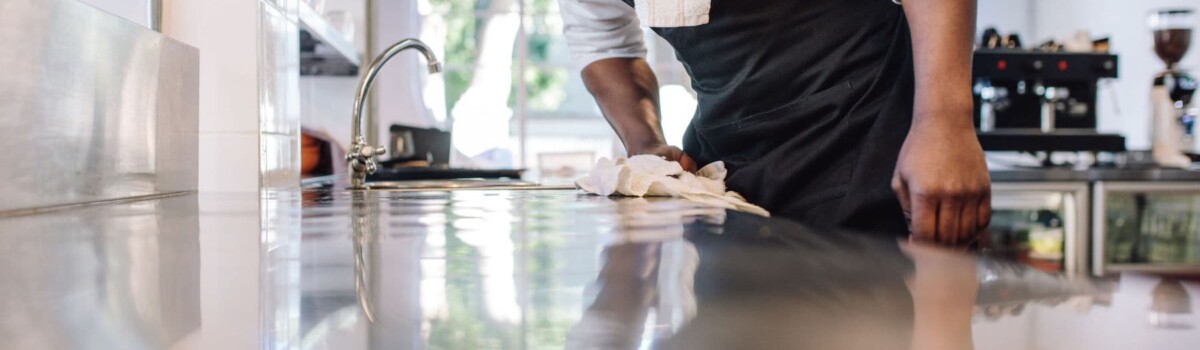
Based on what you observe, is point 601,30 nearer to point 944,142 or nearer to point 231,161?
point 231,161

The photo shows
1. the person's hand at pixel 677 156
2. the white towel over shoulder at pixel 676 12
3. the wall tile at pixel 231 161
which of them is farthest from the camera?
the wall tile at pixel 231 161

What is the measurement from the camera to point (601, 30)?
1.51 meters

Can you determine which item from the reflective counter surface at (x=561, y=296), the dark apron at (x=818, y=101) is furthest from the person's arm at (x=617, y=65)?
the reflective counter surface at (x=561, y=296)

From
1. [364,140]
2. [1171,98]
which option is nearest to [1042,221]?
[1171,98]

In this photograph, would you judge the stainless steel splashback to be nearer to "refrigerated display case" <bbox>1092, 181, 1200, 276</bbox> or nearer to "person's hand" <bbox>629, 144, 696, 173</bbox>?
"person's hand" <bbox>629, 144, 696, 173</bbox>

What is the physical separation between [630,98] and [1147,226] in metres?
1.86

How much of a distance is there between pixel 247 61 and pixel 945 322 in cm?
137

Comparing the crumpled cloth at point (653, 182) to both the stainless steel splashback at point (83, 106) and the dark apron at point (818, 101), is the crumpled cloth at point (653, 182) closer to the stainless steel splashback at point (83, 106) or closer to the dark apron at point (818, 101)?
the dark apron at point (818, 101)

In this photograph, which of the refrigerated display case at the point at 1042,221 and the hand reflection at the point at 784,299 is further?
the refrigerated display case at the point at 1042,221

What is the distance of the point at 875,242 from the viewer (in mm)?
452

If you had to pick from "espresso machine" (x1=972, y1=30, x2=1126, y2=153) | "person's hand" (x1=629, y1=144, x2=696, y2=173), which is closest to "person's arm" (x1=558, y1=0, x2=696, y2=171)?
"person's hand" (x1=629, y1=144, x2=696, y2=173)

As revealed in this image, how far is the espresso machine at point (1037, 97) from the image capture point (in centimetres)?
268

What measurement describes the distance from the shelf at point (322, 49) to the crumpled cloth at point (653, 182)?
2.91 ft

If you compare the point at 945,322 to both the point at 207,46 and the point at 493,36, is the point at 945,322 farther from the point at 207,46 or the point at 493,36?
the point at 493,36
